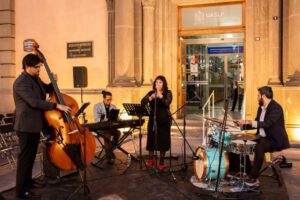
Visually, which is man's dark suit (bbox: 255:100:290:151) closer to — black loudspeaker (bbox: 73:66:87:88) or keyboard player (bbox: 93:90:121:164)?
keyboard player (bbox: 93:90:121:164)

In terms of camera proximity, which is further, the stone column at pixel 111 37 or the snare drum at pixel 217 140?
the stone column at pixel 111 37

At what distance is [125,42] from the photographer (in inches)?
420

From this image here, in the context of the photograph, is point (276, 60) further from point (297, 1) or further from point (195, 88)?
point (195, 88)

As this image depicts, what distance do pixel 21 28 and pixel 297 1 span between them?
335 inches

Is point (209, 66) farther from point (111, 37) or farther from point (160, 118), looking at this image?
point (160, 118)

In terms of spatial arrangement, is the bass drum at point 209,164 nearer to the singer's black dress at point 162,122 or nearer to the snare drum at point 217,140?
the snare drum at point 217,140

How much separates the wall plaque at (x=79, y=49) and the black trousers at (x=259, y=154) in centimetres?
702

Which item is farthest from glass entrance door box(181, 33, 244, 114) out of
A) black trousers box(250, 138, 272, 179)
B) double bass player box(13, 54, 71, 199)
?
double bass player box(13, 54, 71, 199)

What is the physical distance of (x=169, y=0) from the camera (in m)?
11.0

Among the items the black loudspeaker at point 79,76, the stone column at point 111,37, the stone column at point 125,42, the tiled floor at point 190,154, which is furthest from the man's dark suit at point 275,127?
the black loudspeaker at point 79,76

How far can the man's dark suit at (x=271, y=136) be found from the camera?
569cm

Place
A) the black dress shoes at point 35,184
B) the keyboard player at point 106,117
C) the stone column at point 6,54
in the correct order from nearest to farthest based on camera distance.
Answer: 1. the black dress shoes at point 35,184
2. the keyboard player at point 106,117
3. the stone column at point 6,54

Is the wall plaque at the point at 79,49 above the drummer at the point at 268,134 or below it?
above

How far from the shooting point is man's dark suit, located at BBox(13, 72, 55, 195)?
503 centimetres
